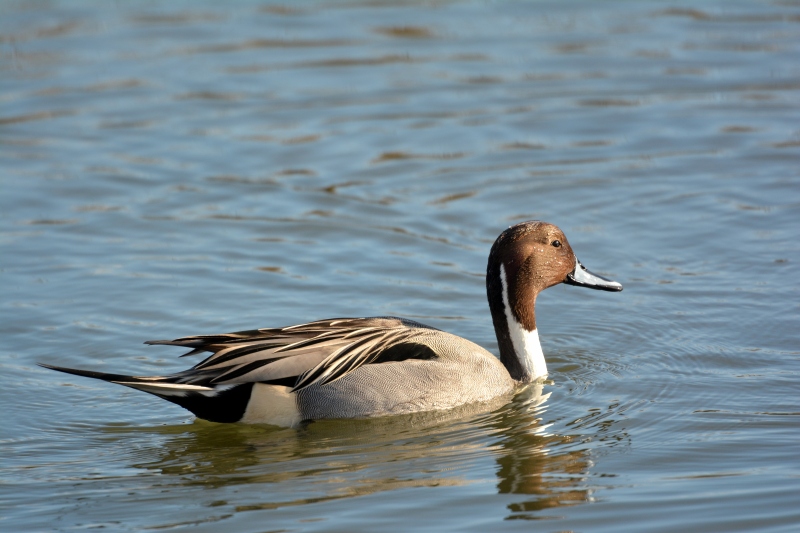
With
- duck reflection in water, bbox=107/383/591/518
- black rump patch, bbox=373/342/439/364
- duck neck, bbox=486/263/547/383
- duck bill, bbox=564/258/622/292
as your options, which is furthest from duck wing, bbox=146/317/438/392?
duck bill, bbox=564/258/622/292

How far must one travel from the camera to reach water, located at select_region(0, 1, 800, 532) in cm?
614

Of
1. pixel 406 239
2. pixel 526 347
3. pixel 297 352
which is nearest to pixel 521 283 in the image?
pixel 526 347

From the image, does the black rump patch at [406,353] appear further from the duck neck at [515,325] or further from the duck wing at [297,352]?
the duck neck at [515,325]

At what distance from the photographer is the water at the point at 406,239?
20.1 feet

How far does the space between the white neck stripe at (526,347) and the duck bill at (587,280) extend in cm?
48

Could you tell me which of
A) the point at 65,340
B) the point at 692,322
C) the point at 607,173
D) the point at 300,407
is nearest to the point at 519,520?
the point at 300,407

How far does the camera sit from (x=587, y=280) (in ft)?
26.4

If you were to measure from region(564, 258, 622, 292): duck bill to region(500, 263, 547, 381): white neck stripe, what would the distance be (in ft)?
1.59

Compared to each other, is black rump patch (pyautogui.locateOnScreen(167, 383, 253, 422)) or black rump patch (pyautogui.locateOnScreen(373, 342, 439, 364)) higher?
black rump patch (pyautogui.locateOnScreen(373, 342, 439, 364))

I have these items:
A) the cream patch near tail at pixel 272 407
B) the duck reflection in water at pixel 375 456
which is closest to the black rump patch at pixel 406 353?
the duck reflection in water at pixel 375 456

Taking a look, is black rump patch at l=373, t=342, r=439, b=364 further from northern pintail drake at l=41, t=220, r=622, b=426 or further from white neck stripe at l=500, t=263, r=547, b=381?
white neck stripe at l=500, t=263, r=547, b=381

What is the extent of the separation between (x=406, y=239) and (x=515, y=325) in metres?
2.50

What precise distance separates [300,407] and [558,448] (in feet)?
4.93

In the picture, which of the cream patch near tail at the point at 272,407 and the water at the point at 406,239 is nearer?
the water at the point at 406,239
